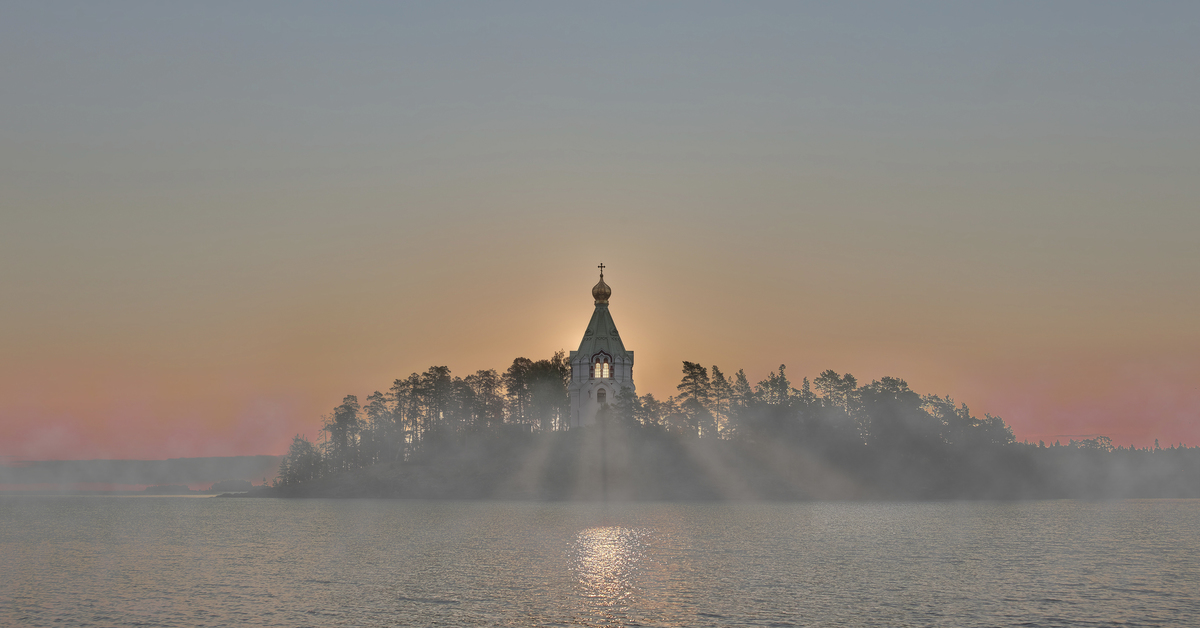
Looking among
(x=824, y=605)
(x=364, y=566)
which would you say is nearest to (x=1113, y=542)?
(x=824, y=605)

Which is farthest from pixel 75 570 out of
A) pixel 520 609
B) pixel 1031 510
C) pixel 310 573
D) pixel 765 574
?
pixel 1031 510

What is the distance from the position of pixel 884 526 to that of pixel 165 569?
91598mm

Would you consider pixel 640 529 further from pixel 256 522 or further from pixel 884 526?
pixel 256 522

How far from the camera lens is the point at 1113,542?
11056 centimetres

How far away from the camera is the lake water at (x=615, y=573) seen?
60.0 metres

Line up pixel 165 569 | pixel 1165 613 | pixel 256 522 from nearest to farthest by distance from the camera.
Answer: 1. pixel 1165 613
2. pixel 165 569
3. pixel 256 522

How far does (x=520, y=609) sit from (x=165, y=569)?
4302cm

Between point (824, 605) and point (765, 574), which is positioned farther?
point (765, 574)

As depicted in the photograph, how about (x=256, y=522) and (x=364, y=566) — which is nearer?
(x=364, y=566)

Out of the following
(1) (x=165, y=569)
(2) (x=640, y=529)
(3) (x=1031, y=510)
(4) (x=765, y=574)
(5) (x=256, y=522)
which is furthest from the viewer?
(3) (x=1031, y=510)

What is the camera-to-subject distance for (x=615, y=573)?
262 ft

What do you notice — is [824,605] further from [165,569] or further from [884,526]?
[884,526]

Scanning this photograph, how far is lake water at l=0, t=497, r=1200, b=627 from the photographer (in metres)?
60.0

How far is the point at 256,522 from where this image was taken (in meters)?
161
